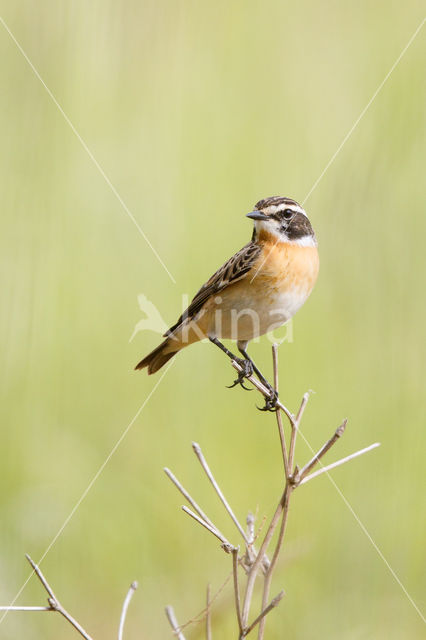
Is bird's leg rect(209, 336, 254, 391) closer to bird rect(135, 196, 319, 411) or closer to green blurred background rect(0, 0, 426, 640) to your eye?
bird rect(135, 196, 319, 411)

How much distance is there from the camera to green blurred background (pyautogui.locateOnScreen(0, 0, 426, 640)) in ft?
11.1

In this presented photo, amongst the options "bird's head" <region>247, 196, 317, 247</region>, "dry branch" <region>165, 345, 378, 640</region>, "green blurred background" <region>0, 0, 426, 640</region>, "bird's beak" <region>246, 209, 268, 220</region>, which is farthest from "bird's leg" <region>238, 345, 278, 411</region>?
"dry branch" <region>165, 345, 378, 640</region>

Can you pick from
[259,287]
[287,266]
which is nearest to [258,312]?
[259,287]

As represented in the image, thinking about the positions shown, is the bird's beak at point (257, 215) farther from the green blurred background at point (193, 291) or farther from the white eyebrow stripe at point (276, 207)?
the green blurred background at point (193, 291)

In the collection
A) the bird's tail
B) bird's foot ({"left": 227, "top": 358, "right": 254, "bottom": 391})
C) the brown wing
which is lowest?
bird's foot ({"left": 227, "top": 358, "right": 254, "bottom": 391})

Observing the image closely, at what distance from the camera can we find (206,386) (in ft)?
12.8

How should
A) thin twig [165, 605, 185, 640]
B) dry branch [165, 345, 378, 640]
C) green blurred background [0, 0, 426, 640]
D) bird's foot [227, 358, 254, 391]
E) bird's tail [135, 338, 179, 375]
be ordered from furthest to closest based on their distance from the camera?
bird's tail [135, 338, 179, 375] < bird's foot [227, 358, 254, 391] < green blurred background [0, 0, 426, 640] < dry branch [165, 345, 378, 640] < thin twig [165, 605, 185, 640]

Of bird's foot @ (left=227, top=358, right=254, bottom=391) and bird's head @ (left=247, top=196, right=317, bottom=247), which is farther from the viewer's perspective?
bird's foot @ (left=227, top=358, right=254, bottom=391)

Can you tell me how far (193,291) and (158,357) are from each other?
0.42m

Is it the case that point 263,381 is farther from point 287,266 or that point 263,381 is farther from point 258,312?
point 287,266

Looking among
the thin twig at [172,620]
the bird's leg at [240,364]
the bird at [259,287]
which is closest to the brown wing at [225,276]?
the bird at [259,287]

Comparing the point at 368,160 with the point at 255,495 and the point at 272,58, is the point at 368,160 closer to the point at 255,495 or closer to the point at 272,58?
the point at 272,58

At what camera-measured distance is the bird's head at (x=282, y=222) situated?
357 centimetres

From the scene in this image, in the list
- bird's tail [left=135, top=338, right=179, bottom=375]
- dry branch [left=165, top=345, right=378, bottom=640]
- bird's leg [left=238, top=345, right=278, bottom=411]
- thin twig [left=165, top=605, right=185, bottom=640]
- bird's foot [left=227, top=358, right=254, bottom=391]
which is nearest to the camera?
thin twig [left=165, top=605, right=185, bottom=640]
